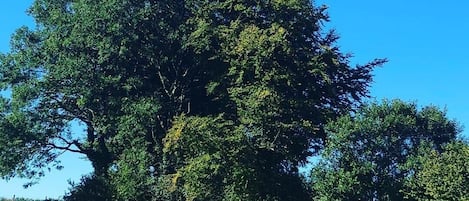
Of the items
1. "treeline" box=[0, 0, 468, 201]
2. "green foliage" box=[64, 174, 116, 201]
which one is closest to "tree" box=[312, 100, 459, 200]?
"treeline" box=[0, 0, 468, 201]

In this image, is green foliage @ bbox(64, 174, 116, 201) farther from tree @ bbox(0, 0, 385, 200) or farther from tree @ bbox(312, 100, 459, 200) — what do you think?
tree @ bbox(312, 100, 459, 200)

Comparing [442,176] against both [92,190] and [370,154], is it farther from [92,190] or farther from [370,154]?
[92,190]

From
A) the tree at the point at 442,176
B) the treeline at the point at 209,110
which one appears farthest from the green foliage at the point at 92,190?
the tree at the point at 442,176

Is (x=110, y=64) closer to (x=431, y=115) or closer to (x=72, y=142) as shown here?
(x=72, y=142)

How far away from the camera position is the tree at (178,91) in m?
34.1

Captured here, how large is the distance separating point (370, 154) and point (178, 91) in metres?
12.2

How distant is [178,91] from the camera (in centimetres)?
3944

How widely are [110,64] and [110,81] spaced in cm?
131

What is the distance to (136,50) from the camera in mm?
37031

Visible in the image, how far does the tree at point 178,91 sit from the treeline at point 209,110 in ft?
0.24

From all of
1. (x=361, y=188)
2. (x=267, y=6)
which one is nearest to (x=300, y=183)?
(x=361, y=188)

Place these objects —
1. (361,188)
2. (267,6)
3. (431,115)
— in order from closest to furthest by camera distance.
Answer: (361,188)
(431,115)
(267,6)

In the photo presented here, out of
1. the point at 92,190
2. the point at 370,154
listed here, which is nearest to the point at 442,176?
the point at 370,154

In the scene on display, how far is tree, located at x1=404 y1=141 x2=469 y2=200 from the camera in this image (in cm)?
3022
